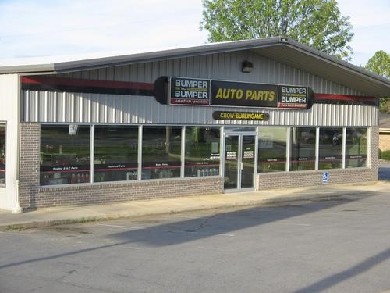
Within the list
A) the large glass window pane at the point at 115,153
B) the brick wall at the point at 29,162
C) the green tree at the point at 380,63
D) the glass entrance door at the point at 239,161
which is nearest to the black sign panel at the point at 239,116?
the glass entrance door at the point at 239,161

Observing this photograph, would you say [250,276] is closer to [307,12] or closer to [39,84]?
[39,84]

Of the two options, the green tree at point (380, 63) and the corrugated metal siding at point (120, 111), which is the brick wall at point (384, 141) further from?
the corrugated metal siding at point (120, 111)

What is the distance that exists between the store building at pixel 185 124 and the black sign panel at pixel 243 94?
0.11 ft

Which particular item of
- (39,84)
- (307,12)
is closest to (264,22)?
(307,12)

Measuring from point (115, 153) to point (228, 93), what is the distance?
4.73m

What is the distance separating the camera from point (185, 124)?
19.7 metres

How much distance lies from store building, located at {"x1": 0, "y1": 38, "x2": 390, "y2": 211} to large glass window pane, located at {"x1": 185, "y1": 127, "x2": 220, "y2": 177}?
0.12ft

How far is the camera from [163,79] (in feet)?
62.1

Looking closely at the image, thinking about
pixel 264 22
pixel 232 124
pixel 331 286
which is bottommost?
pixel 331 286

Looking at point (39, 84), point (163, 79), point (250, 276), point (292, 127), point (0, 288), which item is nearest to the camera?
point (0, 288)

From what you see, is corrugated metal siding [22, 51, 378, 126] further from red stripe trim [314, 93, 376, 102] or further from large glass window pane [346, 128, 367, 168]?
large glass window pane [346, 128, 367, 168]

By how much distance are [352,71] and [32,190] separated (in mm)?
11946

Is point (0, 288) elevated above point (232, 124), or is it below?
below

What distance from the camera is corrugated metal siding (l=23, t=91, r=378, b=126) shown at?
16.2 m
